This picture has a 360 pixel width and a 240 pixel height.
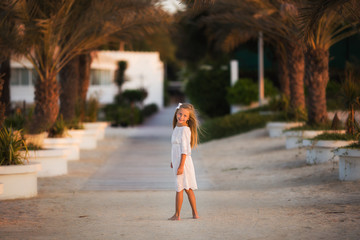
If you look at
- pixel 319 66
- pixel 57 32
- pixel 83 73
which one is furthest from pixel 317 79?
pixel 83 73

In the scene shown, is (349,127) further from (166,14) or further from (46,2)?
(46,2)

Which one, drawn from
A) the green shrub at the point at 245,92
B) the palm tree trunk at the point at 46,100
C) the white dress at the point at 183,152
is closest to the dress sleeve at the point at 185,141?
the white dress at the point at 183,152

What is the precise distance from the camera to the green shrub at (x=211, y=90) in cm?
2970

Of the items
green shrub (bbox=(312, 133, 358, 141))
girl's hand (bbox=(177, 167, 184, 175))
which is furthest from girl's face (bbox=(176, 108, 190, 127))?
green shrub (bbox=(312, 133, 358, 141))

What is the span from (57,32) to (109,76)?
2887 centimetres

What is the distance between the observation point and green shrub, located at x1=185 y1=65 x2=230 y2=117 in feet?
97.5

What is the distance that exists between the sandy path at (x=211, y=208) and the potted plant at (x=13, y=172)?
271 millimetres

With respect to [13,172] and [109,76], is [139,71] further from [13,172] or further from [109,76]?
[13,172]

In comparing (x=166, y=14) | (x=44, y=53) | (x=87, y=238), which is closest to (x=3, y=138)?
(x=87, y=238)

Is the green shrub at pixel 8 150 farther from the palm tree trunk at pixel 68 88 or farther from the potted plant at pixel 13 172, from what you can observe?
the palm tree trunk at pixel 68 88

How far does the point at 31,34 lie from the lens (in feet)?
43.2

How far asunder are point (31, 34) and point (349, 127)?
23.3 ft

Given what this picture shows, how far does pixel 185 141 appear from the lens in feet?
22.8

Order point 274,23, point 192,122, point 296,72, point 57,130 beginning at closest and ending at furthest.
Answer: point 192,122, point 57,130, point 274,23, point 296,72
